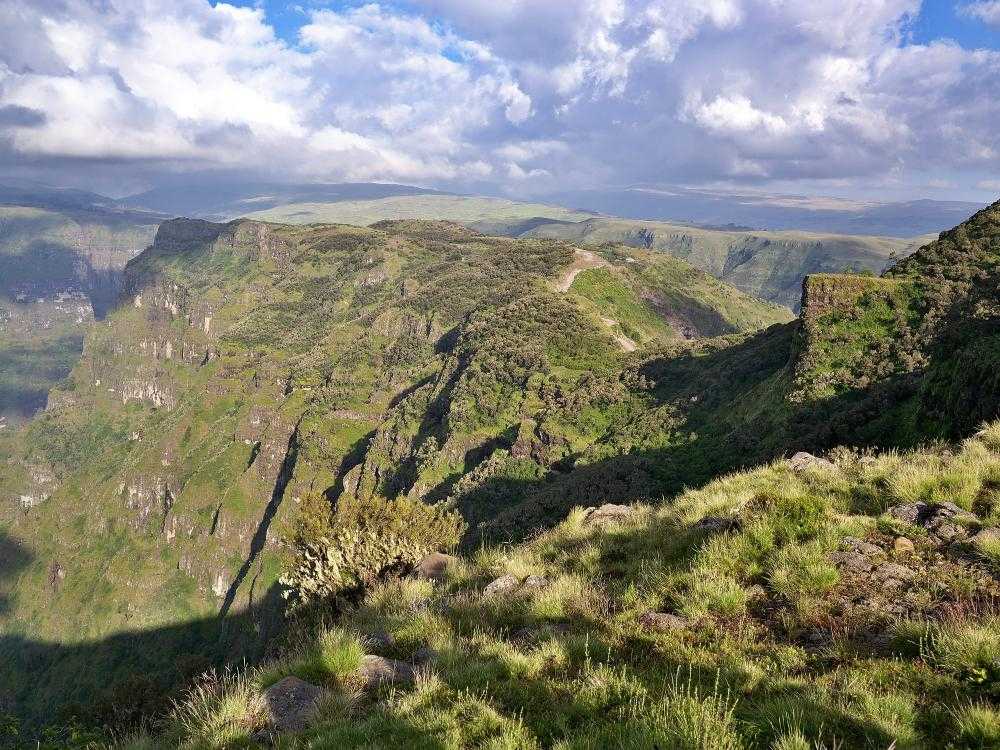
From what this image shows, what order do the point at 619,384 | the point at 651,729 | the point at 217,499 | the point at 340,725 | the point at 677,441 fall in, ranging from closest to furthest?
the point at 651,729 → the point at 340,725 → the point at 677,441 → the point at 619,384 → the point at 217,499

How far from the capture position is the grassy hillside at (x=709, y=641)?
5430 mm

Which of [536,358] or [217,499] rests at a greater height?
[536,358]

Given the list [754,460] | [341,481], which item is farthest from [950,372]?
[341,481]

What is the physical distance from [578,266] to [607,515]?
167313 mm

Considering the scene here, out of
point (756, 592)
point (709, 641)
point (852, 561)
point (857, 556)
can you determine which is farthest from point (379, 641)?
point (857, 556)

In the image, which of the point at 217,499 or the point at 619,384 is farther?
the point at 217,499

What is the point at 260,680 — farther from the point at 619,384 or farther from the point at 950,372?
the point at 619,384

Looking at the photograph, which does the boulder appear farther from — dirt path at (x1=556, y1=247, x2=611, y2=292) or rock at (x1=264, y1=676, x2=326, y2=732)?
dirt path at (x1=556, y1=247, x2=611, y2=292)

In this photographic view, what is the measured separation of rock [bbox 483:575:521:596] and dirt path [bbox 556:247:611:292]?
489 feet

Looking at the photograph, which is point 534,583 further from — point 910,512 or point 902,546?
point 910,512

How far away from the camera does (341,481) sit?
456 ft

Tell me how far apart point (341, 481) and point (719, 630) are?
462ft

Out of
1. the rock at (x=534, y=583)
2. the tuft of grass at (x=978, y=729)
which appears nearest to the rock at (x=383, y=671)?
the rock at (x=534, y=583)

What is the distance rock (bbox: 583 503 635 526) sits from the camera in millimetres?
15077
